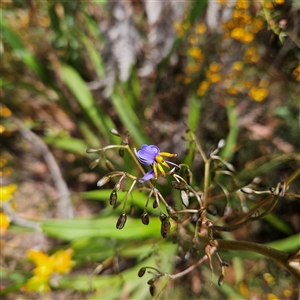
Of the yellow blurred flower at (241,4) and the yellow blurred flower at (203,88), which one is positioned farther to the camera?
the yellow blurred flower at (203,88)

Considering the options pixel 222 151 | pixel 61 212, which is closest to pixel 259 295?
pixel 222 151

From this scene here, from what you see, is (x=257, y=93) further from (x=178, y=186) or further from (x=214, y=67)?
(x=178, y=186)

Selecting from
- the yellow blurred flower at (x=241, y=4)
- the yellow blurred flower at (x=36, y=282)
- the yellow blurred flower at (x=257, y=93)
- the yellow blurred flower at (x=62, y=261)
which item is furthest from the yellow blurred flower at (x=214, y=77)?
the yellow blurred flower at (x=36, y=282)

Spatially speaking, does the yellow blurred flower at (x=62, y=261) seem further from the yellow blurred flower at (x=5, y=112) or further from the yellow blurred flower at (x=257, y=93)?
the yellow blurred flower at (x=257, y=93)

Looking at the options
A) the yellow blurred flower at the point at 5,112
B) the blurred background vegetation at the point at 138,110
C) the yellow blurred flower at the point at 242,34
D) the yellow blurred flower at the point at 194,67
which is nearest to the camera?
the yellow blurred flower at the point at 242,34

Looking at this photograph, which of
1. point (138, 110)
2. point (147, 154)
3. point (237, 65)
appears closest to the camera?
point (147, 154)

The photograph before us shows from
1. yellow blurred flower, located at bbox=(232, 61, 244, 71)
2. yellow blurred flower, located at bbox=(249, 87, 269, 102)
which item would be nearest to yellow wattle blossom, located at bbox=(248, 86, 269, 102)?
yellow blurred flower, located at bbox=(249, 87, 269, 102)

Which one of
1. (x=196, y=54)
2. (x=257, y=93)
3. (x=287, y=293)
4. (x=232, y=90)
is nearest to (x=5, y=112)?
(x=196, y=54)

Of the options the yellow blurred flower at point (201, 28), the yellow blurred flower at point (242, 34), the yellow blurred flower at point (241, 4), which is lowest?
the yellow blurred flower at point (201, 28)

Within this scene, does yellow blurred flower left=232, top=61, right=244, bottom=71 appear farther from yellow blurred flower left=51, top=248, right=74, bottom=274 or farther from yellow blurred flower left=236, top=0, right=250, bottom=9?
yellow blurred flower left=51, top=248, right=74, bottom=274
